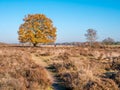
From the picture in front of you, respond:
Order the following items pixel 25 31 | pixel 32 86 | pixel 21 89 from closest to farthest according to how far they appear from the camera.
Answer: pixel 21 89 → pixel 32 86 → pixel 25 31

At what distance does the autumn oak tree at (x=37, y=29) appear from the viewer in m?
57.6

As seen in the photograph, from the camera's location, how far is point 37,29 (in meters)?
58.2

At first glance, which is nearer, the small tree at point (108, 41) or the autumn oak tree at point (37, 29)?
the autumn oak tree at point (37, 29)

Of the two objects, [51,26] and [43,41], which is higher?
[51,26]

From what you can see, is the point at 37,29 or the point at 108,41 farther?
the point at 108,41

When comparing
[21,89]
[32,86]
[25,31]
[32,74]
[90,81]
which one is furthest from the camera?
[25,31]

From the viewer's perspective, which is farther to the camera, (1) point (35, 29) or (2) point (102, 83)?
(1) point (35, 29)

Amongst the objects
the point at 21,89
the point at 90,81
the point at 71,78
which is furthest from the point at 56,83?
the point at 21,89

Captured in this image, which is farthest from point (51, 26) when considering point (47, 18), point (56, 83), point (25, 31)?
point (56, 83)

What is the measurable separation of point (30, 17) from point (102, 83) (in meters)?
48.5

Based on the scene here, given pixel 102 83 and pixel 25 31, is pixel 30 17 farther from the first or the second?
pixel 102 83

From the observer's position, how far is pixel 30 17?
5894cm

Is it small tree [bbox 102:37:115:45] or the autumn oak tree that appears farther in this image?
small tree [bbox 102:37:115:45]

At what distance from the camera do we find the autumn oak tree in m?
57.6
